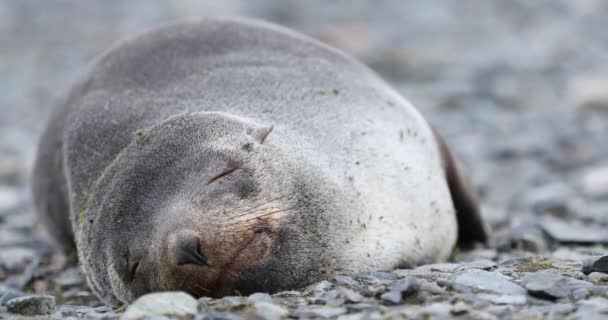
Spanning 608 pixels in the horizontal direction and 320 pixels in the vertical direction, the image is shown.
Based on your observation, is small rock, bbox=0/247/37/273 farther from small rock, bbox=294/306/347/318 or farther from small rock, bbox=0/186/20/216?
small rock, bbox=294/306/347/318

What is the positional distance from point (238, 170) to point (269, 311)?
792 millimetres

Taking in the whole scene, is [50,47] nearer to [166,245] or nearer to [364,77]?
[364,77]

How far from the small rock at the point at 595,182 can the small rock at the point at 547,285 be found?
3993 mm

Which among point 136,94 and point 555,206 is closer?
point 136,94

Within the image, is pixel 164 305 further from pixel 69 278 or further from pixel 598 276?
pixel 69 278

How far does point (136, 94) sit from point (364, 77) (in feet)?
5.22

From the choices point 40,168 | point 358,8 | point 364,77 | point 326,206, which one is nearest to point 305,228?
point 326,206

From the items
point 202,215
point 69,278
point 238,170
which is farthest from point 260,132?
point 69,278

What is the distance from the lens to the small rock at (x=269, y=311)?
3.49m

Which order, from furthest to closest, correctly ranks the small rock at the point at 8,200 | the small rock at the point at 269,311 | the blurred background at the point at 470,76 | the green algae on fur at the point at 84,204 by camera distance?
the small rock at the point at 8,200 → the blurred background at the point at 470,76 → the green algae on fur at the point at 84,204 → the small rock at the point at 269,311

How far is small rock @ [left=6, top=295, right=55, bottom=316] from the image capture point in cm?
418

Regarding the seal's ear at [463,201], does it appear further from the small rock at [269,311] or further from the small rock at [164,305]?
the small rock at [164,305]

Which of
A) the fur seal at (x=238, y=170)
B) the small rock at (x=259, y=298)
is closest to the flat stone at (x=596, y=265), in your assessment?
the fur seal at (x=238, y=170)

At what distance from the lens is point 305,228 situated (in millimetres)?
4180
